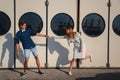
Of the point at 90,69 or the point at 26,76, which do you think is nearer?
the point at 26,76

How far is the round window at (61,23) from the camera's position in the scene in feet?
39.8

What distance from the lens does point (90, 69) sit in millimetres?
12141

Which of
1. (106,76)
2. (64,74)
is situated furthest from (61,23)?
(106,76)

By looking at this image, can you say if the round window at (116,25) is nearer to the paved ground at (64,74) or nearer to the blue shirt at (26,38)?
the paved ground at (64,74)

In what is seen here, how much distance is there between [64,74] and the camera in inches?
448

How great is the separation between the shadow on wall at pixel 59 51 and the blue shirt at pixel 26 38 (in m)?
1.13

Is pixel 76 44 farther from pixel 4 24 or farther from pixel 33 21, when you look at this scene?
pixel 4 24

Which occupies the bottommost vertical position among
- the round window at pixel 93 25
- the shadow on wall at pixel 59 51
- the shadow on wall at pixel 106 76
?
the shadow on wall at pixel 106 76

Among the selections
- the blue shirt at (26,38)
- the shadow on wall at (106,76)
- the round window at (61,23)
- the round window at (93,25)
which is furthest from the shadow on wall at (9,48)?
the shadow on wall at (106,76)

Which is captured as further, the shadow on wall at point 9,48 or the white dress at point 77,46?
the shadow on wall at point 9,48

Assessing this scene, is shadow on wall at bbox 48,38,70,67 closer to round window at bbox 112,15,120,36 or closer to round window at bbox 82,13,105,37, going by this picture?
round window at bbox 82,13,105,37

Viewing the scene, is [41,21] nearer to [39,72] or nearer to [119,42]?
[39,72]

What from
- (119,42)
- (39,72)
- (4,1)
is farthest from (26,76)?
(119,42)

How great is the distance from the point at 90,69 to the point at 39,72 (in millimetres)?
1893
